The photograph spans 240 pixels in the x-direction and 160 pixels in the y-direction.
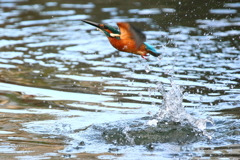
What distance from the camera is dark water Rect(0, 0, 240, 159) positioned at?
15.3ft

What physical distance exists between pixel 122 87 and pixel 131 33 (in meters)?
2.25

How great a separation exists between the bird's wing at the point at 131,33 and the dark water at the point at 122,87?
95cm

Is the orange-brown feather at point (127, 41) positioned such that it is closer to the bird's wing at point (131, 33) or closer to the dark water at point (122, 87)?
the bird's wing at point (131, 33)

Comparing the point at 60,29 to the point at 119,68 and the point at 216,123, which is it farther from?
the point at 216,123

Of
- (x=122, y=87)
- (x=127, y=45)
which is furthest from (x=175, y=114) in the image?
(x=122, y=87)

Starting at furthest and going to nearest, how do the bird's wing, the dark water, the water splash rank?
the water splash, the dark water, the bird's wing

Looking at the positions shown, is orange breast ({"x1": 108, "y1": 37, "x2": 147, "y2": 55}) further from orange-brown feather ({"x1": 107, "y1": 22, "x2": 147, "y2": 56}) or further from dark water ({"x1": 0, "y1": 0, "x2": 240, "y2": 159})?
dark water ({"x1": 0, "y1": 0, "x2": 240, "y2": 159})

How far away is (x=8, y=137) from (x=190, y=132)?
180cm

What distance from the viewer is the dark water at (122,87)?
4660 mm

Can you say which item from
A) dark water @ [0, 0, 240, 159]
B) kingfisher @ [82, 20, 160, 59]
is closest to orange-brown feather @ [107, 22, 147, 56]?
kingfisher @ [82, 20, 160, 59]

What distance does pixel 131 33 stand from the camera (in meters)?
4.52

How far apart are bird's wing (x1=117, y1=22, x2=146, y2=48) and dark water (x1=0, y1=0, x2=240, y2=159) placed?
0.95 metres

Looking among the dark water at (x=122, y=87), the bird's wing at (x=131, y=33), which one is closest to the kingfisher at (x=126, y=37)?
the bird's wing at (x=131, y=33)

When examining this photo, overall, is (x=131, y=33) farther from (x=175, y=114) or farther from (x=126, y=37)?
(x=175, y=114)
